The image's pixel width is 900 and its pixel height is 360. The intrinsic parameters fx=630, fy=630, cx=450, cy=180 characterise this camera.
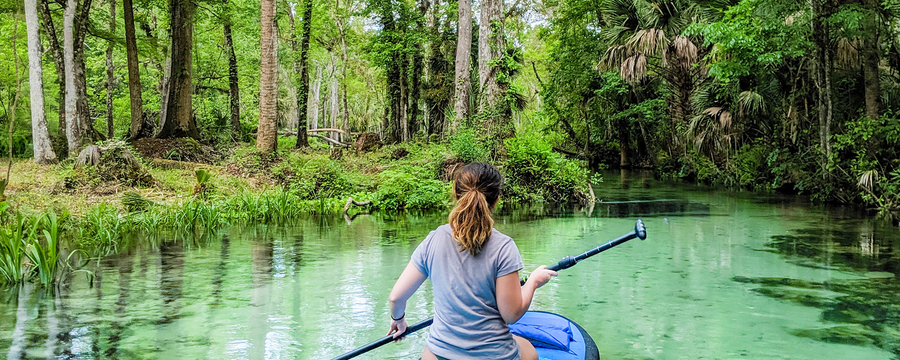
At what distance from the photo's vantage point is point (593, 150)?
33.0 meters

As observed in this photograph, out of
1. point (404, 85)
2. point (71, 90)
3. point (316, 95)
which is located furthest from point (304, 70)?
point (316, 95)

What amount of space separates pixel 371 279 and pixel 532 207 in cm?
819

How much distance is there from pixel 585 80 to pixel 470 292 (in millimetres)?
25234

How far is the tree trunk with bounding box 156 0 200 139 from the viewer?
17344 mm

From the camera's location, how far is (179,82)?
1734cm

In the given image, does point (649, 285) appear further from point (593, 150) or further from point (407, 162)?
point (593, 150)

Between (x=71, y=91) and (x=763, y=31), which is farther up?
(x=763, y=31)

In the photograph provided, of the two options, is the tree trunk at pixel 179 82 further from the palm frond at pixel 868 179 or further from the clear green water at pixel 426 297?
the palm frond at pixel 868 179

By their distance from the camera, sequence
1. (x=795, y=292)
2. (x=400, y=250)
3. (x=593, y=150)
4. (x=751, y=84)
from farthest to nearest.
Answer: (x=593, y=150)
(x=751, y=84)
(x=400, y=250)
(x=795, y=292)

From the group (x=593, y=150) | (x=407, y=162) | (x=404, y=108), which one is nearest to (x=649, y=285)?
(x=407, y=162)

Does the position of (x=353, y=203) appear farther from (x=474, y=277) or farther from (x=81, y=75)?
(x=474, y=277)

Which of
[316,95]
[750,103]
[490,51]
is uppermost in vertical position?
[316,95]

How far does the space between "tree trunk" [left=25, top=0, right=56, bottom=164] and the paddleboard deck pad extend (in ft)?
45.0

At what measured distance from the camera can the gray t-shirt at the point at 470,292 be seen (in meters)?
2.48
